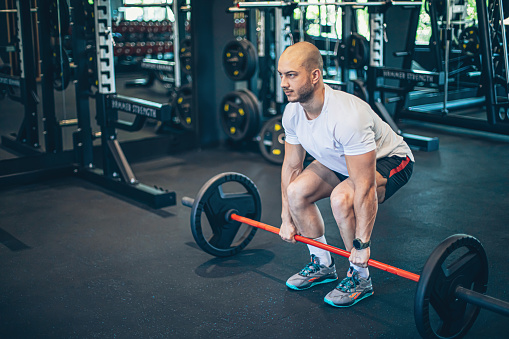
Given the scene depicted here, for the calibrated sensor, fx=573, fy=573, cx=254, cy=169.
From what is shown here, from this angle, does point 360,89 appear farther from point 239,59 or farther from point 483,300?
point 483,300

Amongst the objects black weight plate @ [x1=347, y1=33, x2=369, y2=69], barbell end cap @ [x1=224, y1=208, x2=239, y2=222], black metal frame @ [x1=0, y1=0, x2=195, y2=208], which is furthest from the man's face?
black weight plate @ [x1=347, y1=33, x2=369, y2=69]

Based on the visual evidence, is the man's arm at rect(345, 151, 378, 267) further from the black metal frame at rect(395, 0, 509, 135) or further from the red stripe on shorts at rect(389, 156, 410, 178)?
the black metal frame at rect(395, 0, 509, 135)

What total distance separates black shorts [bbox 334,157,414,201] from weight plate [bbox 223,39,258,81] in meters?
2.44

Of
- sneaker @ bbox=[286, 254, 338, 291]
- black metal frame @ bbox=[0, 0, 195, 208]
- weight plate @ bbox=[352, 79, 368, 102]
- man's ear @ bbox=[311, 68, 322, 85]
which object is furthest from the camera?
weight plate @ bbox=[352, 79, 368, 102]

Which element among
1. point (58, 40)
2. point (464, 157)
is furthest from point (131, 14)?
point (464, 157)

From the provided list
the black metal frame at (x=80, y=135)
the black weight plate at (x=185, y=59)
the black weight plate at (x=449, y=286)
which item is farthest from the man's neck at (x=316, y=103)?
the black weight plate at (x=185, y=59)

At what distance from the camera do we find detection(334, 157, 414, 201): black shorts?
2.17 metres

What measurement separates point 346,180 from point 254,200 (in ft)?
2.31

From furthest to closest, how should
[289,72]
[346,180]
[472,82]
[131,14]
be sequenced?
[131,14]
[472,82]
[346,180]
[289,72]

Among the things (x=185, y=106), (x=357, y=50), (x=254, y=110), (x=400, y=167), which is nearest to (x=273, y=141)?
(x=254, y=110)

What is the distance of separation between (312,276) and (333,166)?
0.48 m

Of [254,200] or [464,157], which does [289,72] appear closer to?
[254,200]

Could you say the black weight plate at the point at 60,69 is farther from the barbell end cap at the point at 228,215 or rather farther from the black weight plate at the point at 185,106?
the barbell end cap at the point at 228,215

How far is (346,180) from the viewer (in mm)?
2105
